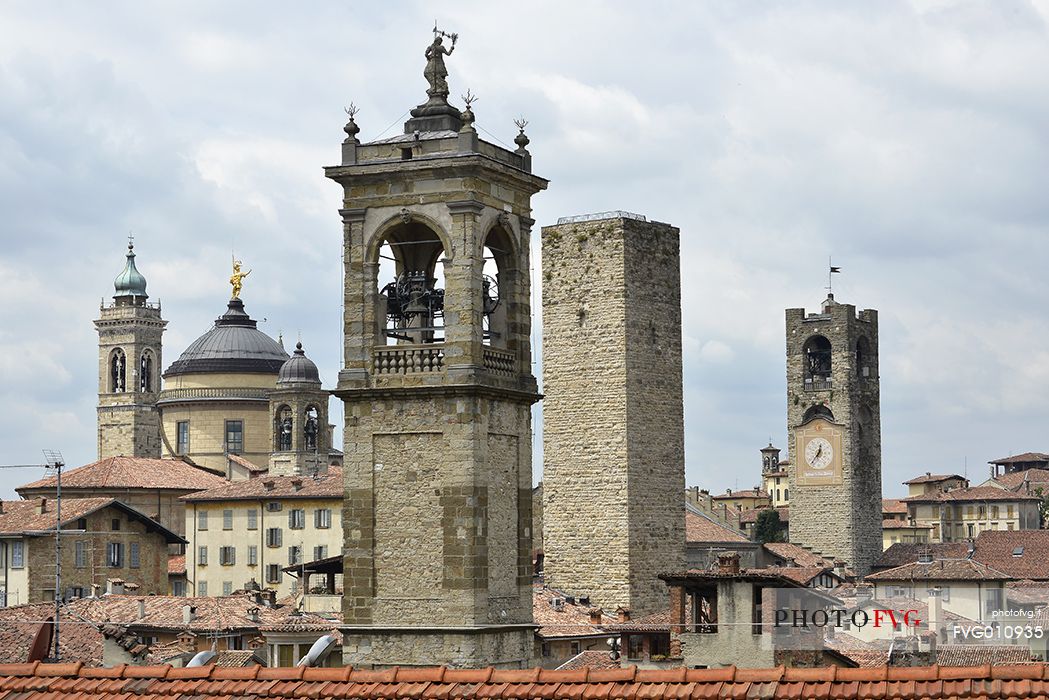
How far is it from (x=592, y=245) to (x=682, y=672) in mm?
43944

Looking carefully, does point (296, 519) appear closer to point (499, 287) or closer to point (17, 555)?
point (17, 555)

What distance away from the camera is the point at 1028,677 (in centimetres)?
1769

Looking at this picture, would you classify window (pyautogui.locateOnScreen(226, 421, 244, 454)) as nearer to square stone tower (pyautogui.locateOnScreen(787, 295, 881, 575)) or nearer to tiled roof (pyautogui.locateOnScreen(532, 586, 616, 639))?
square stone tower (pyautogui.locateOnScreen(787, 295, 881, 575))

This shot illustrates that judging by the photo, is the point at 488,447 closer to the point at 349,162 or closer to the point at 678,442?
the point at 349,162

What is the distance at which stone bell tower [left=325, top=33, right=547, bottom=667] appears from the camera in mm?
29562

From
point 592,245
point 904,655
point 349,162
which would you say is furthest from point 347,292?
point 592,245

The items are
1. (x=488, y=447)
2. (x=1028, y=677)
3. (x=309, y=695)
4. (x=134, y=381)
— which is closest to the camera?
(x=1028, y=677)

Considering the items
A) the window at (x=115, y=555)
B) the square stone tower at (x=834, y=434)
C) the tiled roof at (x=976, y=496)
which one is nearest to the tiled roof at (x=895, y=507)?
the tiled roof at (x=976, y=496)

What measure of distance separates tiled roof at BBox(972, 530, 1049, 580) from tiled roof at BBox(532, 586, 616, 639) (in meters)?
29.2

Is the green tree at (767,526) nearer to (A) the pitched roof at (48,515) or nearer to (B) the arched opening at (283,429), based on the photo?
(B) the arched opening at (283,429)

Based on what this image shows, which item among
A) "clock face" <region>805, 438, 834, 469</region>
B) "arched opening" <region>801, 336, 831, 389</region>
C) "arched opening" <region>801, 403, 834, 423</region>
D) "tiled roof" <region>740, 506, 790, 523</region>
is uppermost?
"arched opening" <region>801, 336, 831, 389</region>

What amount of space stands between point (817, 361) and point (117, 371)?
49.7 meters

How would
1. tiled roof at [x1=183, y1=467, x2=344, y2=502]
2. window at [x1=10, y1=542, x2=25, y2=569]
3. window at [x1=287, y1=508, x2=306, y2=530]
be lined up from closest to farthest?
window at [x1=10, y1=542, x2=25, y2=569], window at [x1=287, y1=508, x2=306, y2=530], tiled roof at [x1=183, y1=467, x2=344, y2=502]

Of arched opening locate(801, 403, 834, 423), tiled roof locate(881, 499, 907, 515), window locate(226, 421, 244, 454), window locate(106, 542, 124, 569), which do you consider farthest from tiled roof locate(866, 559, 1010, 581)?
tiled roof locate(881, 499, 907, 515)
